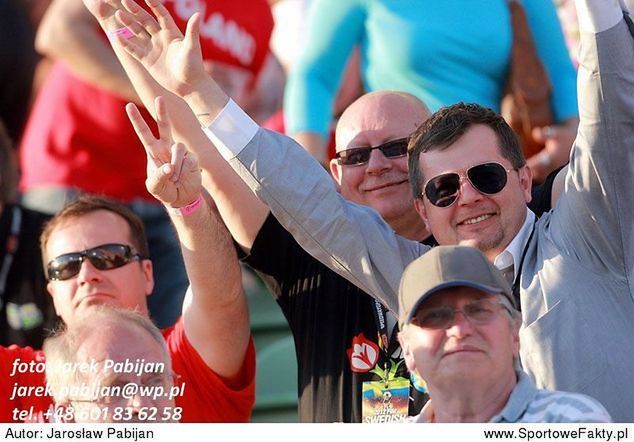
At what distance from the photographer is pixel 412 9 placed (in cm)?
495

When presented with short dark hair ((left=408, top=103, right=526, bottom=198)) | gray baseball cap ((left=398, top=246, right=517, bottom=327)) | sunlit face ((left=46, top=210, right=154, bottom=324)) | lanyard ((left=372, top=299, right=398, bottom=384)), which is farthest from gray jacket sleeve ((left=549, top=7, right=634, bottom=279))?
sunlit face ((left=46, top=210, right=154, bottom=324))

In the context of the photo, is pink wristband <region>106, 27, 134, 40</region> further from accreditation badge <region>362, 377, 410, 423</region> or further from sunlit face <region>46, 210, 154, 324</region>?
accreditation badge <region>362, 377, 410, 423</region>

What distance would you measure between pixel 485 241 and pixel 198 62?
33.1 inches

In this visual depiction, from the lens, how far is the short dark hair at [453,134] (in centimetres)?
349

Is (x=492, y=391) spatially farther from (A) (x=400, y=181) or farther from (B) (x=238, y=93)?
(B) (x=238, y=93)

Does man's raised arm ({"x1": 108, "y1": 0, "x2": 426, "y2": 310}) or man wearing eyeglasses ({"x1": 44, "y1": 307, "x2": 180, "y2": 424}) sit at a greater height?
man's raised arm ({"x1": 108, "y1": 0, "x2": 426, "y2": 310})

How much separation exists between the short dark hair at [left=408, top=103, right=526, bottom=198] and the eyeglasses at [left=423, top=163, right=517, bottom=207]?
63 mm

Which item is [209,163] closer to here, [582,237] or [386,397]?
[386,397]

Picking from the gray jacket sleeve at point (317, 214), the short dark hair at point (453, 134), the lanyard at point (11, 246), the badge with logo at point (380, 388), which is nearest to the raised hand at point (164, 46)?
the gray jacket sleeve at point (317, 214)

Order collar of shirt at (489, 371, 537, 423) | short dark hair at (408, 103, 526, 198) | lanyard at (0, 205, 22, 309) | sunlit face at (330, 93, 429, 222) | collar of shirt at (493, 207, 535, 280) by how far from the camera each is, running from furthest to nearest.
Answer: lanyard at (0, 205, 22, 309), sunlit face at (330, 93, 429, 222), short dark hair at (408, 103, 526, 198), collar of shirt at (493, 207, 535, 280), collar of shirt at (489, 371, 537, 423)

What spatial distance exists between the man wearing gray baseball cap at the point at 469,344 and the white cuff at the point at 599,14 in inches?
23.8

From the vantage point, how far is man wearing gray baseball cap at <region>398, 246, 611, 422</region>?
285 centimetres

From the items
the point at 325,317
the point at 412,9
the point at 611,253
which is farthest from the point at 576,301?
the point at 412,9

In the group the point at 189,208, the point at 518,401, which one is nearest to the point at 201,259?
the point at 189,208
